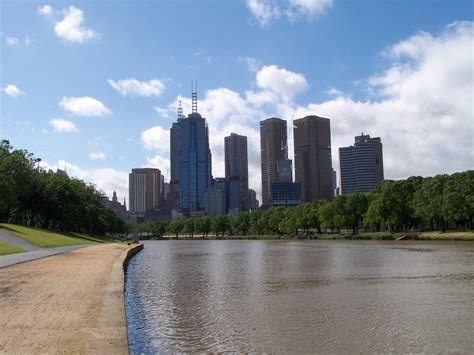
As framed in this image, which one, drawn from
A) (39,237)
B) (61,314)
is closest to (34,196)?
(39,237)

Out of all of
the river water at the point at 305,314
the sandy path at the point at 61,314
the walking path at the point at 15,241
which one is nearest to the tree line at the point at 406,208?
the river water at the point at 305,314

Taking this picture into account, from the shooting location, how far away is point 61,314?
14.0m

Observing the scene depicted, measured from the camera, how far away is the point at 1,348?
33.7 ft

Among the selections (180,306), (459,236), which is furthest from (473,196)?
(180,306)

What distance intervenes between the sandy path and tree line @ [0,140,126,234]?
67.5 m

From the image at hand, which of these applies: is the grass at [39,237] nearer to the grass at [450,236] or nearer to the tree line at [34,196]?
the tree line at [34,196]

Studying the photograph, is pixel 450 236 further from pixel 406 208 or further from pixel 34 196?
pixel 34 196

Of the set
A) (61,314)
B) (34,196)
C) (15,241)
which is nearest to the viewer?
(61,314)

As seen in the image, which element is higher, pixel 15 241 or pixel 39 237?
pixel 39 237

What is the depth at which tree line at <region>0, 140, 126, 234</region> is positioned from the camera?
283 feet

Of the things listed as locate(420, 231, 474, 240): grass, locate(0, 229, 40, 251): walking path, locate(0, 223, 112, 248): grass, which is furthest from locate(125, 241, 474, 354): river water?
→ locate(420, 231, 474, 240): grass

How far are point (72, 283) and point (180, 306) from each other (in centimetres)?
511

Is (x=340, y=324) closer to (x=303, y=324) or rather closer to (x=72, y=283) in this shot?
(x=303, y=324)

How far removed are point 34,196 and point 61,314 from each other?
309ft
